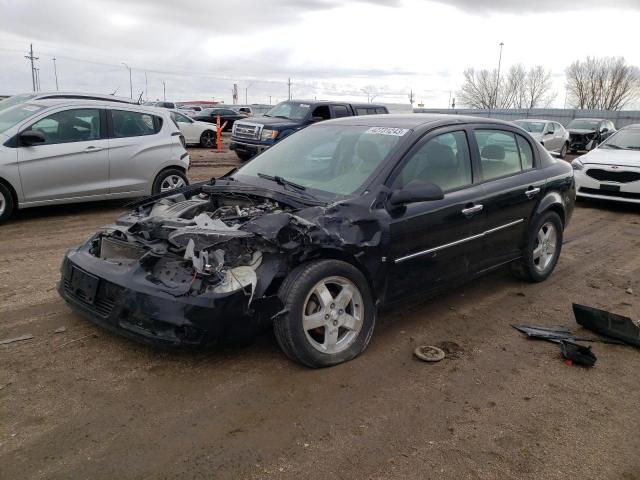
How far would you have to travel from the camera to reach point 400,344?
411cm

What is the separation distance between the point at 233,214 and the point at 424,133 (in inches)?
65.5

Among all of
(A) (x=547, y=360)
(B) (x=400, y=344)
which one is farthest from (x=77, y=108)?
(A) (x=547, y=360)

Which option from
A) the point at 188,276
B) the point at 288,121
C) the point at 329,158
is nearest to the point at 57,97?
the point at 288,121

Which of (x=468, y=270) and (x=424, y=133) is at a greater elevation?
(x=424, y=133)

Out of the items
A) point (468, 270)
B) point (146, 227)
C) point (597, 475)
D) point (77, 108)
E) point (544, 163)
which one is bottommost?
point (597, 475)

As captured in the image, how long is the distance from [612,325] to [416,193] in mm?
1996

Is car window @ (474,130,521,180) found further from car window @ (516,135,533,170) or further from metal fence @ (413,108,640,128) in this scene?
metal fence @ (413,108,640,128)

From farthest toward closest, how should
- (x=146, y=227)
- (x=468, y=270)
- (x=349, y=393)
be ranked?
1. (x=468, y=270)
2. (x=146, y=227)
3. (x=349, y=393)

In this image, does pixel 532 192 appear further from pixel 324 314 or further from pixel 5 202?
pixel 5 202

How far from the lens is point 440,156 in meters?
4.45

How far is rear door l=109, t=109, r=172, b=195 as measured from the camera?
8250 mm

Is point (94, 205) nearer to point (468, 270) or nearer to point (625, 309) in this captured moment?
point (468, 270)

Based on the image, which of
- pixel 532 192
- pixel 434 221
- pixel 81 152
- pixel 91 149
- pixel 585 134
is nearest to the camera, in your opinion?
pixel 434 221

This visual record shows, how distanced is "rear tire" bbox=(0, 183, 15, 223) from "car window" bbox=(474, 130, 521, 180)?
6213 millimetres
